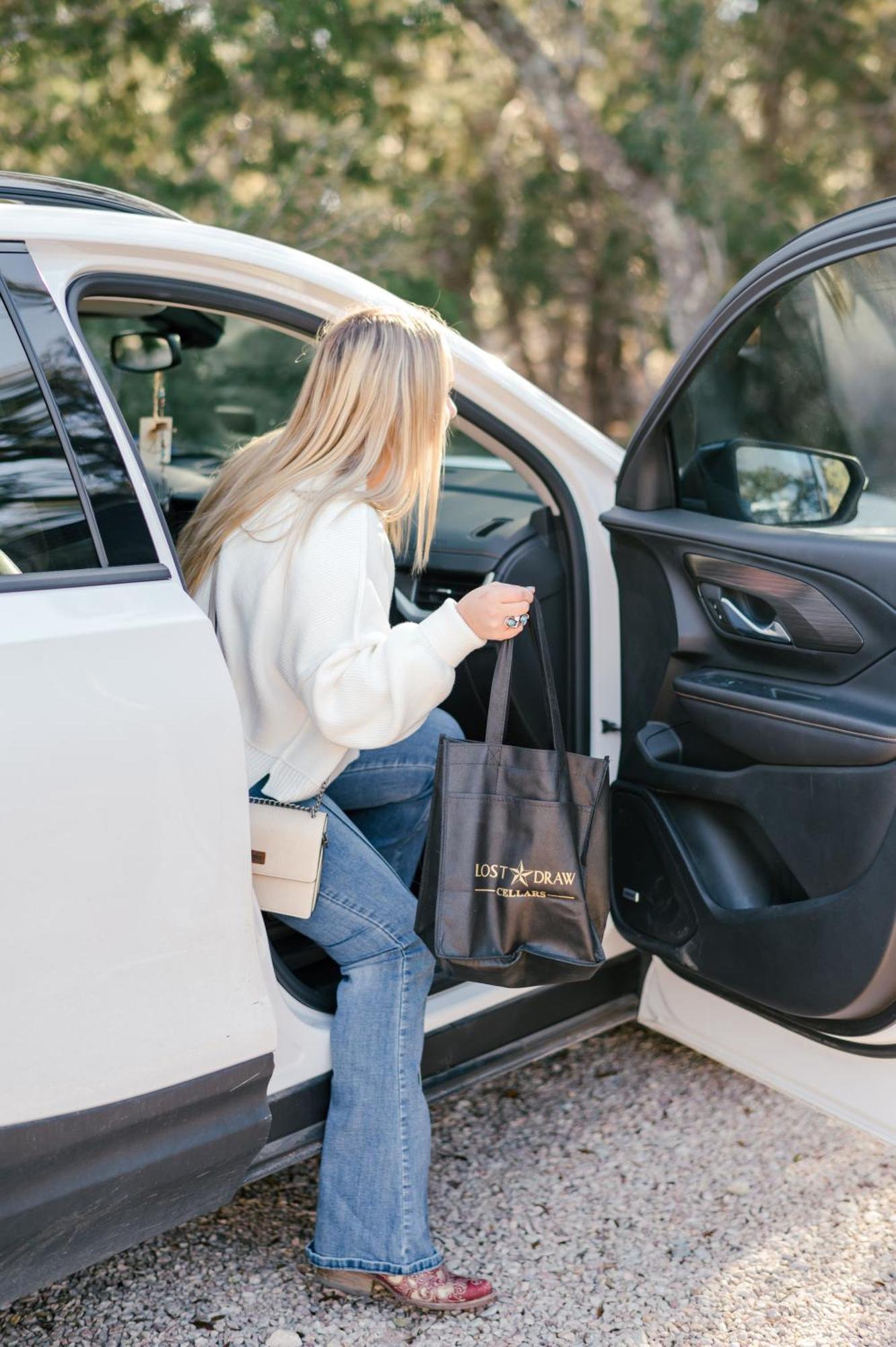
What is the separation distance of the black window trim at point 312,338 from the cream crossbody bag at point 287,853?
1.35ft

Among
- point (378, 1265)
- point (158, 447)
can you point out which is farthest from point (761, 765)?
point (158, 447)

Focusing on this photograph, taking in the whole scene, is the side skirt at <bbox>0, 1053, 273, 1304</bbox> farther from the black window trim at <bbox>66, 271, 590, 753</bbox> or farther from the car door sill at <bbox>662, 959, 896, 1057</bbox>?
the car door sill at <bbox>662, 959, 896, 1057</bbox>

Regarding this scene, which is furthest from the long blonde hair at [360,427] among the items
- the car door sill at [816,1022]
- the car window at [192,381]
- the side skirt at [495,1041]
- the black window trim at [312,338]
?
the car door sill at [816,1022]

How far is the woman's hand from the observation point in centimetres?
208

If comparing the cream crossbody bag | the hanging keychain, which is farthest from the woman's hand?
the hanging keychain

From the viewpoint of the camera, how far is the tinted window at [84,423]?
1856 mm

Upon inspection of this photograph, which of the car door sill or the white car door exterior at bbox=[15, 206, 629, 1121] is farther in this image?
the car door sill

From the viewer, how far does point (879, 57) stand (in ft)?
33.4

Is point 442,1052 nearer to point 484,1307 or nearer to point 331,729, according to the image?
point 484,1307

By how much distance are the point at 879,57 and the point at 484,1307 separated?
34.3ft

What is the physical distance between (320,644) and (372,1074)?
76 centimetres

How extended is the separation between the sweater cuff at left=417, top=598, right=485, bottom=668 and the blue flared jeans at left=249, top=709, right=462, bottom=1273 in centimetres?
41

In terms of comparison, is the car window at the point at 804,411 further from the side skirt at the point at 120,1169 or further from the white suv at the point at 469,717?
the side skirt at the point at 120,1169

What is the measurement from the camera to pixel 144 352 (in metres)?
3.29
